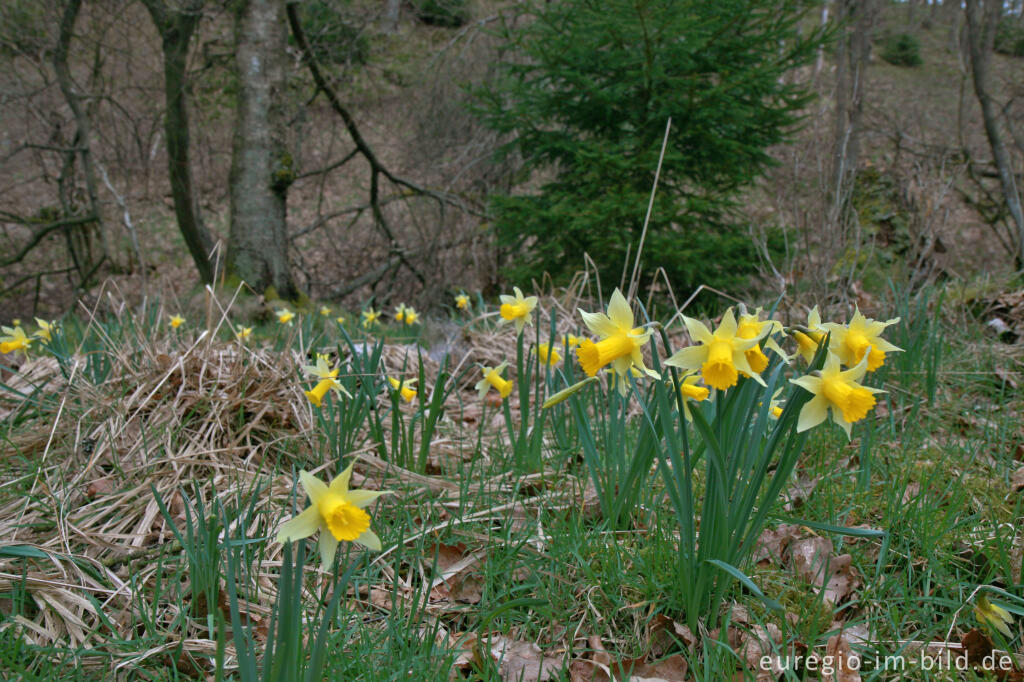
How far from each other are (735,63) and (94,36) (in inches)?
258

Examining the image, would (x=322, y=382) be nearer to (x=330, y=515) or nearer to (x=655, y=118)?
(x=330, y=515)

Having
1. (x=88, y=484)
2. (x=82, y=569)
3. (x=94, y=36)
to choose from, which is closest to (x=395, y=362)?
(x=88, y=484)

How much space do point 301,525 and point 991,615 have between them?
1266 millimetres

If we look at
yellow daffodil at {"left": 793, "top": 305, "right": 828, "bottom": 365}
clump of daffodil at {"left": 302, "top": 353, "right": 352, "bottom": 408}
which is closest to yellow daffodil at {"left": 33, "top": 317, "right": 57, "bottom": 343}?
clump of daffodil at {"left": 302, "top": 353, "right": 352, "bottom": 408}

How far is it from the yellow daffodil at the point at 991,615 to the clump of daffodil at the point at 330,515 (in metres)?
1.14

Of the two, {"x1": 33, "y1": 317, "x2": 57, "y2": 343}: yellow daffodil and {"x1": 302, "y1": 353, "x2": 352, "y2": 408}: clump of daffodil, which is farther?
{"x1": 33, "y1": 317, "x2": 57, "y2": 343}: yellow daffodil

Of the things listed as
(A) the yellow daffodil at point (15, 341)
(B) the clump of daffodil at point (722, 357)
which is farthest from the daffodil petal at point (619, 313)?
(A) the yellow daffodil at point (15, 341)

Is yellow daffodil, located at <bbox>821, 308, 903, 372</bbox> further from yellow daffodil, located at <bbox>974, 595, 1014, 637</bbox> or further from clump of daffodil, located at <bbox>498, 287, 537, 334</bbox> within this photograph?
clump of daffodil, located at <bbox>498, 287, 537, 334</bbox>

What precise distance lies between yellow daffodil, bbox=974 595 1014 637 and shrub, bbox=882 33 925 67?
2313cm

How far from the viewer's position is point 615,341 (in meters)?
1.20

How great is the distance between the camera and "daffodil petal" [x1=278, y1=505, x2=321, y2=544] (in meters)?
0.88

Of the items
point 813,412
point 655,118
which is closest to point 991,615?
point 813,412

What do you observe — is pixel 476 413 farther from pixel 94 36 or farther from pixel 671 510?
pixel 94 36

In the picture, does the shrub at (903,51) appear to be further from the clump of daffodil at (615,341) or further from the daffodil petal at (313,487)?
the daffodil petal at (313,487)
